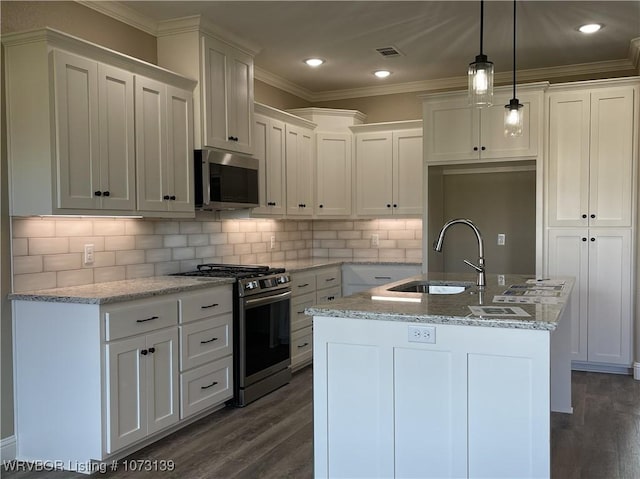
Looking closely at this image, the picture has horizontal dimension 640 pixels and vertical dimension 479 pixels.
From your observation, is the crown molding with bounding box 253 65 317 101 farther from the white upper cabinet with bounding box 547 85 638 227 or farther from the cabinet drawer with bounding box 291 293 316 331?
→ the white upper cabinet with bounding box 547 85 638 227

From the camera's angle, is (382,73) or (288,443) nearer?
(288,443)

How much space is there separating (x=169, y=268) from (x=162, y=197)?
2.31 ft

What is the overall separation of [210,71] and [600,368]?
3912 mm

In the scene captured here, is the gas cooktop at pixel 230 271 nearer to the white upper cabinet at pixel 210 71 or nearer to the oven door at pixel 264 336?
the oven door at pixel 264 336

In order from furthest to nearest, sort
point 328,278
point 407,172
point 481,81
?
point 407,172 < point 328,278 < point 481,81

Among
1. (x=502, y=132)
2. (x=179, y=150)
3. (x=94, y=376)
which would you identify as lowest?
(x=94, y=376)

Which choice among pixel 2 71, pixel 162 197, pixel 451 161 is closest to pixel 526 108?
pixel 451 161

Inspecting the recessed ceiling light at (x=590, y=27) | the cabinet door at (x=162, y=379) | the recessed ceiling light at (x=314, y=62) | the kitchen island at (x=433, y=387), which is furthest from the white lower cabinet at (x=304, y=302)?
the recessed ceiling light at (x=590, y=27)

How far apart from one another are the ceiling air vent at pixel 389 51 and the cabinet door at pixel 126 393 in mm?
3034

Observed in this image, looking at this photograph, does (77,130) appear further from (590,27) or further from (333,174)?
(590,27)

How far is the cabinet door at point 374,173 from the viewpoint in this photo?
5723 millimetres

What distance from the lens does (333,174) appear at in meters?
5.80

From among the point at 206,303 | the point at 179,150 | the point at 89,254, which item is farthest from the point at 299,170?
the point at 89,254

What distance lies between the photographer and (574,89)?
4.77 meters
